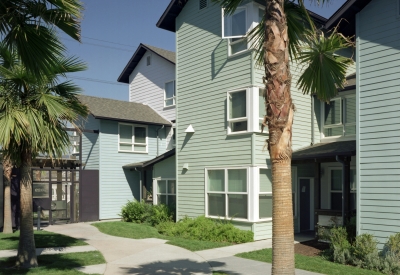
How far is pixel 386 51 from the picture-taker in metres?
11.0

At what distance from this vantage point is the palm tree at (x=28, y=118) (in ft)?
31.6

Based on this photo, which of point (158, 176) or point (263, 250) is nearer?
point (263, 250)

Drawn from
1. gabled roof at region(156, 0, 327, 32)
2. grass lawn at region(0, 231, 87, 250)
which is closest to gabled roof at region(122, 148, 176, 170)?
gabled roof at region(156, 0, 327, 32)

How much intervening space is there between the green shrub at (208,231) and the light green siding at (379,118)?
4.32 m

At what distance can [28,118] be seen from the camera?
31.8 ft

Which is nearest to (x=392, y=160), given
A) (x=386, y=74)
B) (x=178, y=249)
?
(x=386, y=74)

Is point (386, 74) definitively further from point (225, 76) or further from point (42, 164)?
point (42, 164)

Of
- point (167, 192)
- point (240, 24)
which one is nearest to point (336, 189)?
point (240, 24)

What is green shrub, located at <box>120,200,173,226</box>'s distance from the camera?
18484mm

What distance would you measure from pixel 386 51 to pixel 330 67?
226 centimetres

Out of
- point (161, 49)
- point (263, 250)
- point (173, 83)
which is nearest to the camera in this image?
point (263, 250)

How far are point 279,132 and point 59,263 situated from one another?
7.48m

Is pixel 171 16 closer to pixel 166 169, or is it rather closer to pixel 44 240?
pixel 166 169

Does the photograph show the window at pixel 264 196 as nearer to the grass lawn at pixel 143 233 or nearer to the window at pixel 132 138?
the grass lawn at pixel 143 233
